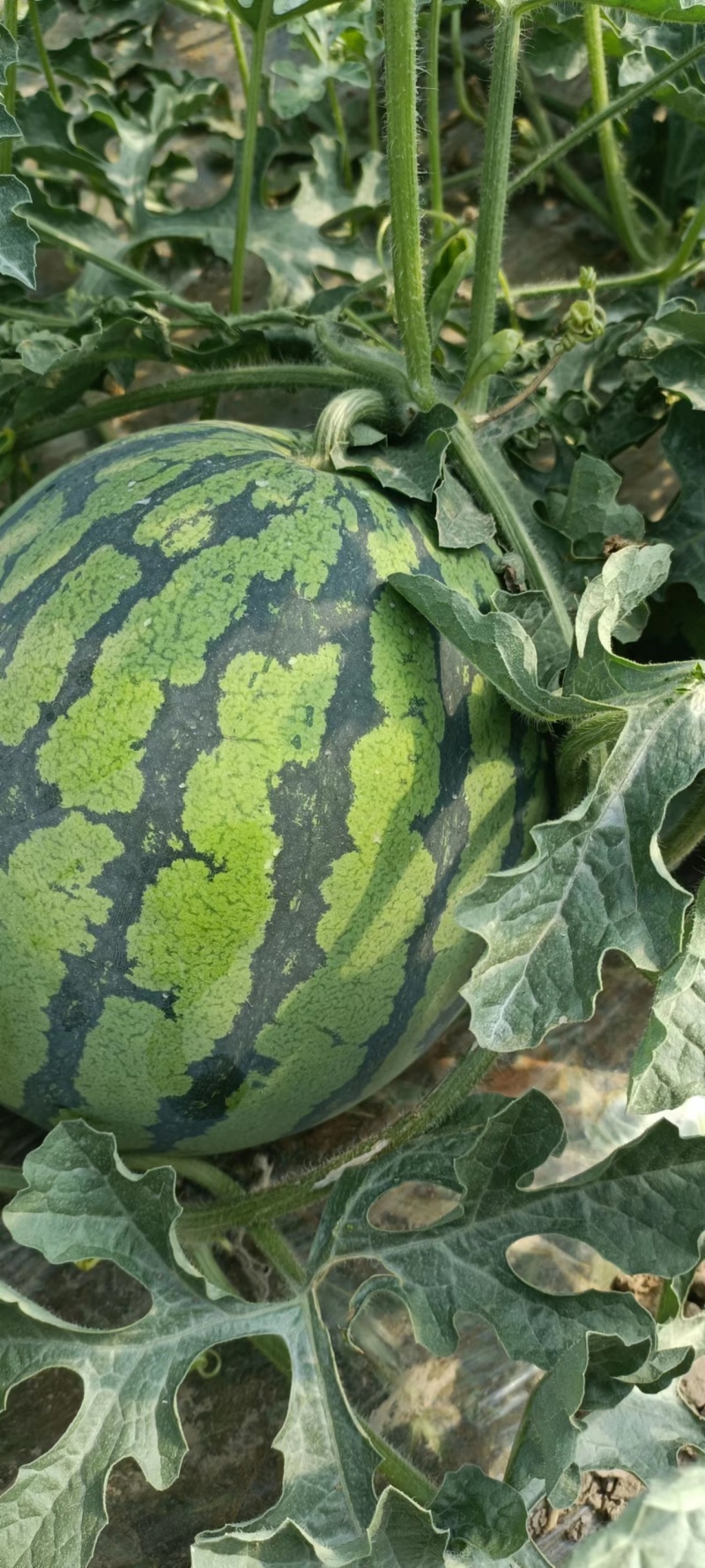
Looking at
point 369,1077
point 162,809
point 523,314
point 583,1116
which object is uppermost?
point 523,314

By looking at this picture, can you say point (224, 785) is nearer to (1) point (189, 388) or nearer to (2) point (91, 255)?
(1) point (189, 388)

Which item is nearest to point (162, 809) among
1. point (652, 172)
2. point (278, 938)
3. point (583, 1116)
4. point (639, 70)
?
point (278, 938)

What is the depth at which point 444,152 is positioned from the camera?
8.86ft

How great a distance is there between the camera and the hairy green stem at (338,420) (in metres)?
1.57

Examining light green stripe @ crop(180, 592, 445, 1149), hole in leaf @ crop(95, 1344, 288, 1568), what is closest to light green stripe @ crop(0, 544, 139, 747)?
light green stripe @ crop(180, 592, 445, 1149)

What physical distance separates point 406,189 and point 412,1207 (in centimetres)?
126

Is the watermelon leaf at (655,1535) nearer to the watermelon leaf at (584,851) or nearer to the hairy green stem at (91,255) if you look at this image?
the watermelon leaf at (584,851)

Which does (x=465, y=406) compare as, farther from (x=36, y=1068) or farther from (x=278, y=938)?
(x=36, y=1068)

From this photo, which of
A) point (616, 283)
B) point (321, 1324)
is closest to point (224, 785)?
point (321, 1324)

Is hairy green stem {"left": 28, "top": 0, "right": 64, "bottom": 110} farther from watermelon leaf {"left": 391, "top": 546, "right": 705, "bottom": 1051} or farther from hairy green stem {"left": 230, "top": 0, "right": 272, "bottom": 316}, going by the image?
watermelon leaf {"left": 391, "top": 546, "right": 705, "bottom": 1051}

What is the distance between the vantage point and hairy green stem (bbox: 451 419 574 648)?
1.65 meters

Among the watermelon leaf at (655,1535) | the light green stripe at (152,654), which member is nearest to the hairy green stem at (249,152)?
the light green stripe at (152,654)

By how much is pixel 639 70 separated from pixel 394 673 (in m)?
1.10

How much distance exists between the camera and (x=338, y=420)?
5.17 ft
